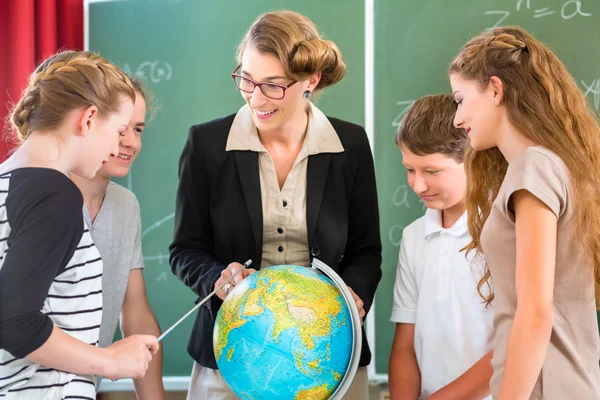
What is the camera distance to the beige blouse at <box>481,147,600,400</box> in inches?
61.6

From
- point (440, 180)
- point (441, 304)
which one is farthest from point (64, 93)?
point (441, 304)

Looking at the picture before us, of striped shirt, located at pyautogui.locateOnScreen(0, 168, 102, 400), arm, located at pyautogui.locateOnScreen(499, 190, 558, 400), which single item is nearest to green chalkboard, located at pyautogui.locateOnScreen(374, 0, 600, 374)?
arm, located at pyautogui.locateOnScreen(499, 190, 558, 400)

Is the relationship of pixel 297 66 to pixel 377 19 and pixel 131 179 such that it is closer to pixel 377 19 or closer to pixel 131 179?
pixel 377 19

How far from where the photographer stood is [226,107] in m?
3.32

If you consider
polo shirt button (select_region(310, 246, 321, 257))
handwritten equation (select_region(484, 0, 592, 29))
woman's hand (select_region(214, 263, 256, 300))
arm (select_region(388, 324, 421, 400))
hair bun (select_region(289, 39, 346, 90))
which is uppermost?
handwritten equation (select_region(484, 0, 592, 29))

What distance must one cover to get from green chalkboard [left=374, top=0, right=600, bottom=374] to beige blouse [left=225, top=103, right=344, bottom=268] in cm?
96

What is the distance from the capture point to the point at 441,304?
7.68 feet

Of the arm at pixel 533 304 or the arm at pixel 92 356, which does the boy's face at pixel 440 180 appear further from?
the arm at pixel 92 356

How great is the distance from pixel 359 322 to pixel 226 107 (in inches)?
72.7

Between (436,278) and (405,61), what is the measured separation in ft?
4.03

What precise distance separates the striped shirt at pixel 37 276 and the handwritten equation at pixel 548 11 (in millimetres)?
2251

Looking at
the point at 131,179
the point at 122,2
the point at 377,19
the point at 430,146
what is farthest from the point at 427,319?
the point at 122,2

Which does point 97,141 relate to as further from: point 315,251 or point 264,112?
point 315,251

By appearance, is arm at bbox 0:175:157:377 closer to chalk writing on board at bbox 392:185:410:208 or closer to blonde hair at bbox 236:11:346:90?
blonde hair at bbox 236:11:346:90
